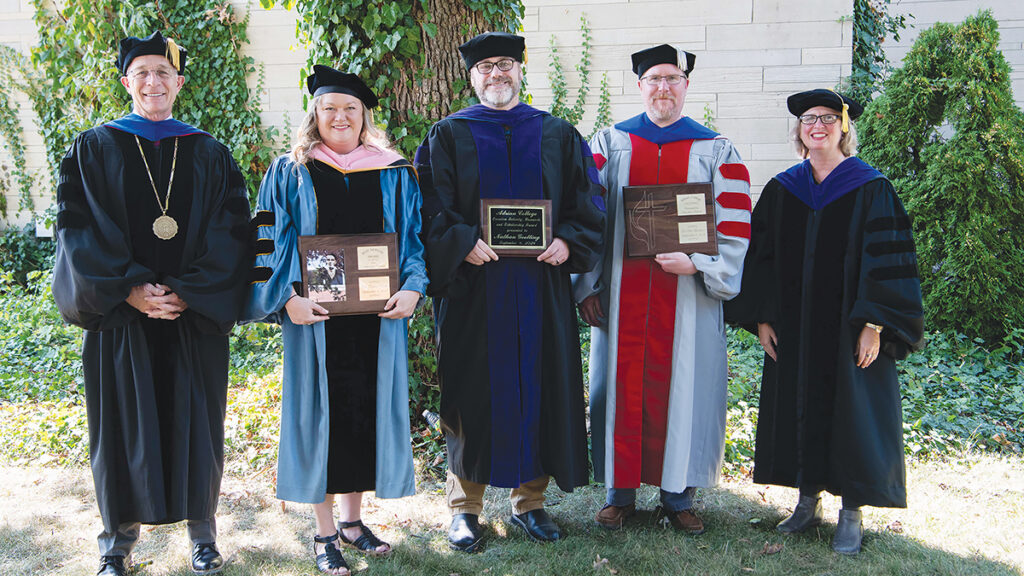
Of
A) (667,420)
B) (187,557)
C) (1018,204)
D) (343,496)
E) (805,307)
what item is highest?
(1018,204)

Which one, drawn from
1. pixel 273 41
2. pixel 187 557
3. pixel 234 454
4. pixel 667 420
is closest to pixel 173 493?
pixel 187 557

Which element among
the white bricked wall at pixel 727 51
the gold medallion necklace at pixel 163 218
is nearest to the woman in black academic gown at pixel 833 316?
the gold medallion necklace at pixel 163 218

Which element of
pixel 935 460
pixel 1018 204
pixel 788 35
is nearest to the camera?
pixel 935 460

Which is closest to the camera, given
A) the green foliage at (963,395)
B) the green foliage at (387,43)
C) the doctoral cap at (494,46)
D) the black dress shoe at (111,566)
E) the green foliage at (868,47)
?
the black dress shoe at (111,566)

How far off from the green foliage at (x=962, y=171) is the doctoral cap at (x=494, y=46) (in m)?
4.26

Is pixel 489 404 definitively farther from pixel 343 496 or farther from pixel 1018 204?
pixel 1018 204

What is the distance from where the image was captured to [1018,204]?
241 inches

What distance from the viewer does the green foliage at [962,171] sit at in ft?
20.0

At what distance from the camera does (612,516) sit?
3.80 metres

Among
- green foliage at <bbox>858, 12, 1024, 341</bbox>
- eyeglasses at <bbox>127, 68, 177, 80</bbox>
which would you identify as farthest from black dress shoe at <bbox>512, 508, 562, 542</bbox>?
green foliage at <bbox>858, 12, 1024, 341</bbox>

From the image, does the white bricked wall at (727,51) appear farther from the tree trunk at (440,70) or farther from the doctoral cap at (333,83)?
the doctoral cap at (333,83)

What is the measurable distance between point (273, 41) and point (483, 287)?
5409mm

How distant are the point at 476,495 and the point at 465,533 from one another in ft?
0.64

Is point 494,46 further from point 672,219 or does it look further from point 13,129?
point 13,129
